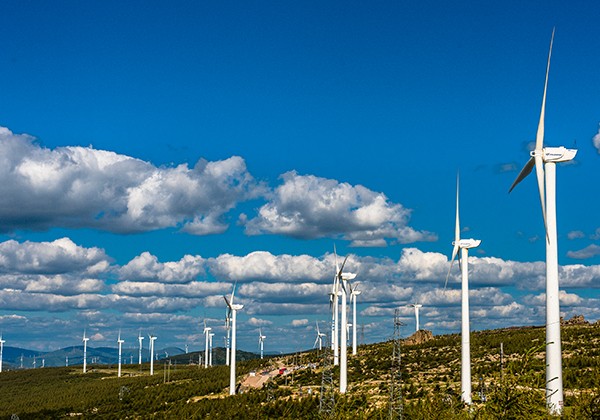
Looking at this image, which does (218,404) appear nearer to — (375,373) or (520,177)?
(375,373)

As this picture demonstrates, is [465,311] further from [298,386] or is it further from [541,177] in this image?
[298,386]

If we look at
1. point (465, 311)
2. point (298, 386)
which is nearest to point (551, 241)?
point (465, 311)

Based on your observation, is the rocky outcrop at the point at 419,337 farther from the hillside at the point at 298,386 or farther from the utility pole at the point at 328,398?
the utility pole at the point at 328,398

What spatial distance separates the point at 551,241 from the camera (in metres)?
38.4

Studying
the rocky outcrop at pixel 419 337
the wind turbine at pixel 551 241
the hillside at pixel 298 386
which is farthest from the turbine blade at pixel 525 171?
the rocky outcrop at pixel 419 337

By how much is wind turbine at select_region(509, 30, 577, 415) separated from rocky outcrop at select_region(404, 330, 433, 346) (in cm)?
11359

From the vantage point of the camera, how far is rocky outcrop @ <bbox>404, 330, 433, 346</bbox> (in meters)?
154

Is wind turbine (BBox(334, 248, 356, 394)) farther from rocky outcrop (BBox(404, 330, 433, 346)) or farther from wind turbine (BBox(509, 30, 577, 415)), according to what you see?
rocky outcrop (BBox(404, 330, 433, 346))

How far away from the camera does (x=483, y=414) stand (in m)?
21.3

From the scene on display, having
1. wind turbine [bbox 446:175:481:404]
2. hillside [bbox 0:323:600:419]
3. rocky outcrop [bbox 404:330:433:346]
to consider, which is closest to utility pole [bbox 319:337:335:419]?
hillside [bbox 0:323:600:419]

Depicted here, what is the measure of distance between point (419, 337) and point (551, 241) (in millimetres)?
121561

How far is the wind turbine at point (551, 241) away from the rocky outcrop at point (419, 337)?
11359 cm

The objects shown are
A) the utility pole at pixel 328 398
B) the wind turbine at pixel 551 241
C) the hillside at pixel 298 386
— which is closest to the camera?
the utility pole at pixel 328 398

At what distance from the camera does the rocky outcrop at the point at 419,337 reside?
6063 inches
